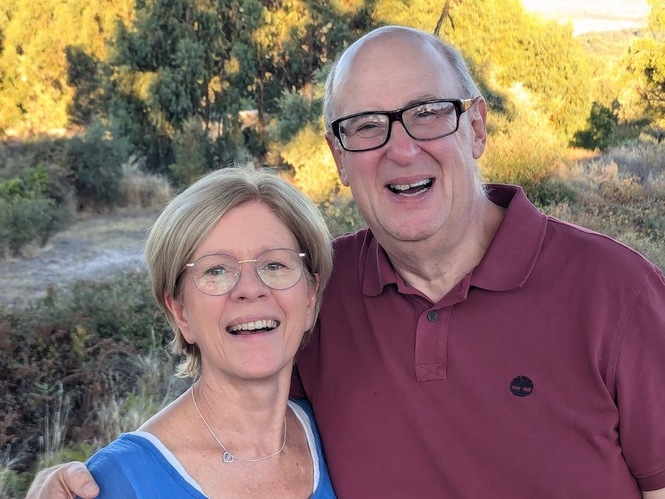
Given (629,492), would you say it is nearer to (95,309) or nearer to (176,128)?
(95,309)

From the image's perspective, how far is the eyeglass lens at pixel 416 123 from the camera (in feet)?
7.23

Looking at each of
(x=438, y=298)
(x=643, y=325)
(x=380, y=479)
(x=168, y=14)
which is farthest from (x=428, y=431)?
(x=168, y=14)

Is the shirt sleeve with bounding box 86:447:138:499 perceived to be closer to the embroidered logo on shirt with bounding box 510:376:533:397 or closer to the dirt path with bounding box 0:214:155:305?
the embroidered logo on shirt with bounding box 510:376:533:397

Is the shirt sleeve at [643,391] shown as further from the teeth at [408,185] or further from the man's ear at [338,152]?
the man's ear at [338,152]

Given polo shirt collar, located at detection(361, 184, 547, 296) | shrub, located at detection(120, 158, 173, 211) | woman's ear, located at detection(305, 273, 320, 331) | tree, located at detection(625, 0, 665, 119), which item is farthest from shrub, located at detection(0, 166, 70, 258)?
tree, located at detection(625, 0, 665, 119)

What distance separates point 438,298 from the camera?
2199 millimetres

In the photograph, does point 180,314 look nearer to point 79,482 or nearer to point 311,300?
point 311,300

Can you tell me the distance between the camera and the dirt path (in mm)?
7832

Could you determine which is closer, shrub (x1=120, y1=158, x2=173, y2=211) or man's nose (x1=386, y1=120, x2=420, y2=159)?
man's nose (x1=386, y1=120, x2=420, y2=159)

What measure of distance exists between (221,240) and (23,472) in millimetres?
3086

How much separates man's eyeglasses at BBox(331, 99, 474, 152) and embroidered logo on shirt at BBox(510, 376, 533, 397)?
0.80m

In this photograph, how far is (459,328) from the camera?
2.06m

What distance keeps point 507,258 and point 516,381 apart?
375 millimetres

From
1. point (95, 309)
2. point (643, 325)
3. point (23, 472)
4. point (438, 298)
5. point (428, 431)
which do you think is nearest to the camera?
point (643, 325)
